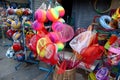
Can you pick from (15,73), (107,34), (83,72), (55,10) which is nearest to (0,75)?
(15,73)

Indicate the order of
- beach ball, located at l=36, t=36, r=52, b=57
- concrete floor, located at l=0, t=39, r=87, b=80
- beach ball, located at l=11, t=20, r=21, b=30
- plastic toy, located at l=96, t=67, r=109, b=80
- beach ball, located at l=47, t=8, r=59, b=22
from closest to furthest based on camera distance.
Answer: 1. beach ball, located at l=36, t=36, r=52, b=57
2. beach ball, located at l=47, t=8, r=59, b=22
3. plastic toy, located at l=96, t=67, r=109, b=80
4. concrete floor, located at l=0, t=39, r=87, b=80
5. beach ball, located at l=11, t=20, r=21, b=30

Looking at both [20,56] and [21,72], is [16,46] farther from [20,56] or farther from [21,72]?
[21,72]

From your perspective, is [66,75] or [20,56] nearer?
[66,75]

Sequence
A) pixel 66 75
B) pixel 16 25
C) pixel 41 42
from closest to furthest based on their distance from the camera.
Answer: pixel 41 42
pixel 66 75
pixel 16 25

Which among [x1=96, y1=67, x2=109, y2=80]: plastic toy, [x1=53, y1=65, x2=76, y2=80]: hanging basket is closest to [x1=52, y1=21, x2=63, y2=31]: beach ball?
[x1=53, y1=65, x2=76, y2=80]: hanging basket

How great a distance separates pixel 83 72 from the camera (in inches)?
155

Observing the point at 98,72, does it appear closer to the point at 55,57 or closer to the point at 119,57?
the point at 119,57

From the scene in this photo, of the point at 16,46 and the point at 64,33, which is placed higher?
the point at 64,33

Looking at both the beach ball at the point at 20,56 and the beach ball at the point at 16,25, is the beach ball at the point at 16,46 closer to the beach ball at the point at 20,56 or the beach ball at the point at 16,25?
the beach ball at the point at 20,56

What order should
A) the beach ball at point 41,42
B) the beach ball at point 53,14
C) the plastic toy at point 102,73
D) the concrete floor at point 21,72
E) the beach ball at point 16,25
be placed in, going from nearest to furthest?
the beach ball at point 41,42
the beach ball at point 53,14
the plastic toy at point 102,73
the concrete floor at point 21,72
the beach ball at point 16,25

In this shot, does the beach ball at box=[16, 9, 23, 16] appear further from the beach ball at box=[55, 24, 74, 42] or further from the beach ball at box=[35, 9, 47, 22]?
the beach ball at box=[55, 24, 74, 42]

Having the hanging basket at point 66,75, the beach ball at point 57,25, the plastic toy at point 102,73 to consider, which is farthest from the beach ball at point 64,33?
the plastic toy at point 102,73

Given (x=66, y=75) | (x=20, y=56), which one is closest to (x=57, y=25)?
(x=66, y=75)

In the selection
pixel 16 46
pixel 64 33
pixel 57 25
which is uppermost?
pixel 57 25
